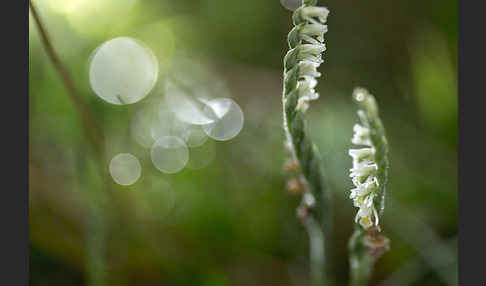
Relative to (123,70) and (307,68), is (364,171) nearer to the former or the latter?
(307,68)

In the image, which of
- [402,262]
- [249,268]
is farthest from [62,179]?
[402,262]

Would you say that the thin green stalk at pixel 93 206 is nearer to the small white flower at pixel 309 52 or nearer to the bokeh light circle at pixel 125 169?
the bokeh light circle at pixel 125 169

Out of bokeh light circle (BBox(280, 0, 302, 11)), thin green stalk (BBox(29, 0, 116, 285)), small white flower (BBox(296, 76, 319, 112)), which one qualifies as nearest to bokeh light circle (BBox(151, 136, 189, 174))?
thin green stalk (BBox(29, 0, 116, 285))

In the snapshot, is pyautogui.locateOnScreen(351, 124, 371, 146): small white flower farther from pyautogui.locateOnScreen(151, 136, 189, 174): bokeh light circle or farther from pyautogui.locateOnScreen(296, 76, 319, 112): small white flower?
pyautogui.locateOnScreen(151, 136, 189, 174): bokeh light circle

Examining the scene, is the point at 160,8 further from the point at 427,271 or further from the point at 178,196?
the point at 427,271

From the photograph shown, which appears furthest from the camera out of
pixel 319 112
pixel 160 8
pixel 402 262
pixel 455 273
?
pixel 160 8

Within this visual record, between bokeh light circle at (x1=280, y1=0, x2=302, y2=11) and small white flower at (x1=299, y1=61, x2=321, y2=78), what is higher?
bokeh light circle at (x1=280, y1=0, x2=302, y2=11)
